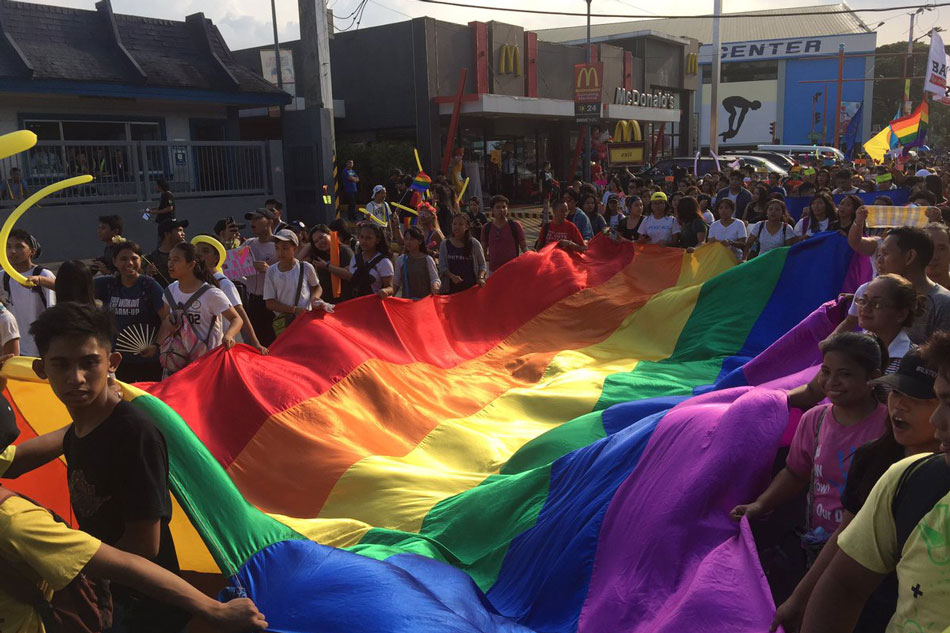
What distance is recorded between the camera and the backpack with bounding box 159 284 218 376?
5.80 meters

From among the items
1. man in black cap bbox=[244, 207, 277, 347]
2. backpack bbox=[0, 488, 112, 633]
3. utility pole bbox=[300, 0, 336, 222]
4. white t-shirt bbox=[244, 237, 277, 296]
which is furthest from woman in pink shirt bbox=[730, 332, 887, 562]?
utility pole bbox=[300, 0, 336, 222]

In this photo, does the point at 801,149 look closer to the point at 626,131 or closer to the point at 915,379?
the point at 626,131

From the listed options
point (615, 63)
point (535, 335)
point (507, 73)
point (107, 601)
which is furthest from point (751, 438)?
point (615, 63)

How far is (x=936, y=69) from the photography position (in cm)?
2984

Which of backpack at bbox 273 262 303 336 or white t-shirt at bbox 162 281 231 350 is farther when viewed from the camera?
backpack at bbox 273 262 303 336

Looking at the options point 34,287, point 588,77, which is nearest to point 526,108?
point 588,77

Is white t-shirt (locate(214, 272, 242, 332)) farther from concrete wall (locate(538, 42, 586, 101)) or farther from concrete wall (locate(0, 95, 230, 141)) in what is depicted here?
concrete wall (locate(538, 42, 586, 101))

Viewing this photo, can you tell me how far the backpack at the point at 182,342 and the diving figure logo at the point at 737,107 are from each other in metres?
63.7

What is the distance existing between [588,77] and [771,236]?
20.5 m

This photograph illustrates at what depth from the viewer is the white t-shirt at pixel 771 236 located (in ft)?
29.9

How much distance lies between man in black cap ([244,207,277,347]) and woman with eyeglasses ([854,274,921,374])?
5388 mm

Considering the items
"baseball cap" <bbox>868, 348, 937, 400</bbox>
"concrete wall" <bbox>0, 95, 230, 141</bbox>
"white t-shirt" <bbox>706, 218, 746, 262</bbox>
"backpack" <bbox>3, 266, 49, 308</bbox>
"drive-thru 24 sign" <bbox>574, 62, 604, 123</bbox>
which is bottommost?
"white t-shirt" <bbox>706, 218, 746, 262</bbox>

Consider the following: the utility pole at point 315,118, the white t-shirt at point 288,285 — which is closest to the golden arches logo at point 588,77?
the utility pole at point 315,118

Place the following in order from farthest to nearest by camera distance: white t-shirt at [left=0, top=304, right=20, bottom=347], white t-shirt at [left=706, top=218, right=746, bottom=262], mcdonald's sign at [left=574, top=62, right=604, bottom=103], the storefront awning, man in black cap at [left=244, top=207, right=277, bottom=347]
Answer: mcdonald's sign at [left=574, top=62, right=604, bottom=103] < the storefront awning < white t-shirt at [left=706, top=218, right=746, bottom=262] < man in black cap at [left=244, top=207, right=277, bottom=347] < white t-shirt at [left=0, top=304, right=20, bottom=347]
